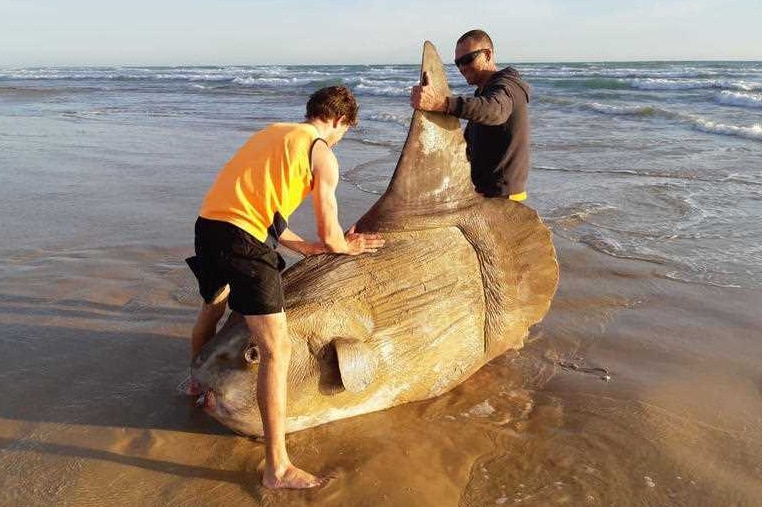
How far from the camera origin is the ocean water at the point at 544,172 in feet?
22.6

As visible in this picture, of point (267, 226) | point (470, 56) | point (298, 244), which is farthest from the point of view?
point (470, 56)

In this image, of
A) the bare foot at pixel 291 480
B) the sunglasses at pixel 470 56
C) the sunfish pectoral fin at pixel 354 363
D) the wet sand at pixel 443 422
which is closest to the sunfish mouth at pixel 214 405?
the wet sand at pixel 443 422

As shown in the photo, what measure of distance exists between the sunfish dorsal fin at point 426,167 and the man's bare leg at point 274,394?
3.53 ft

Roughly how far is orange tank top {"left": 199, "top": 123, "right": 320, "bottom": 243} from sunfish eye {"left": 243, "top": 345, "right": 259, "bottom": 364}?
0.54m

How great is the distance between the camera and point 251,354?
10.7 feet

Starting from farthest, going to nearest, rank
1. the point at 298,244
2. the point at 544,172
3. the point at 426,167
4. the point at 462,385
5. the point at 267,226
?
the point at 544,172 → the point at 462,385 → the point at 426,167 → the point at 298,244 → the point at 267,226

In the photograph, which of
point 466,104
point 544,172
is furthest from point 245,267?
point 544,172

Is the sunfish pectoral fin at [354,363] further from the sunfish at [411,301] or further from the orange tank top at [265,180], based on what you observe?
the orange tank top at [265,180]

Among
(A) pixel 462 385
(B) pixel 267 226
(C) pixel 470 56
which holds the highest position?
(C) pixel 470 56

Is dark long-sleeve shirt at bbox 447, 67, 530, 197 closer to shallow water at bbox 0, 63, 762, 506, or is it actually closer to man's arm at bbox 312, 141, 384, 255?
shallow water at bbox 0, 63, 762, 506

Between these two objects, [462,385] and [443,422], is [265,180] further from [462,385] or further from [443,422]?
[462,385]

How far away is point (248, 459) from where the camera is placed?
133 inches

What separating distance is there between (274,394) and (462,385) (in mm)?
1496

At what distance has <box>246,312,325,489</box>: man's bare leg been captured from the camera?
312 cm
